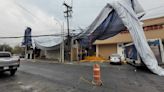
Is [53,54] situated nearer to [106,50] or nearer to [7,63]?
[106,50]

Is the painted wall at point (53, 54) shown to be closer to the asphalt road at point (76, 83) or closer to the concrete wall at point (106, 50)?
the concrete wall at point (106, 50)

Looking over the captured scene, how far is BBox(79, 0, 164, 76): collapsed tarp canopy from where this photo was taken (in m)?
15.7

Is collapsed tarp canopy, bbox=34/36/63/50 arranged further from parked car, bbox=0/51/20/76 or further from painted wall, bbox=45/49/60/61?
parked car, bbox=0/51/20/76

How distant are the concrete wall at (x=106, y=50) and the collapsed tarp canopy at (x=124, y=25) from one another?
1189 cm

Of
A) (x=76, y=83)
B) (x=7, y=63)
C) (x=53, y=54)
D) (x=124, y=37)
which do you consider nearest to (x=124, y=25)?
(x=76, y=83)

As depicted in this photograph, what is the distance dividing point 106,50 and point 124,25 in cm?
1671

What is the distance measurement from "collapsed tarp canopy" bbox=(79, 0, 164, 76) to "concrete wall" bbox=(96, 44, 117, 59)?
11.9m

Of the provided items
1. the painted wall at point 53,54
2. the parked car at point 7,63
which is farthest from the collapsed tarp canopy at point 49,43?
the parked car at point 7,63

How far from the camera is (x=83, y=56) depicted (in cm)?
3444

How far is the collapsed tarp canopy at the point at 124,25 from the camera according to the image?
618 inches

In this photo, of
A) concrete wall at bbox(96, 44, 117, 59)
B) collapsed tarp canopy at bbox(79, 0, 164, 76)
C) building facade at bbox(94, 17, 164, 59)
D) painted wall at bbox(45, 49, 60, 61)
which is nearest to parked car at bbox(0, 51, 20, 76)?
collapsed tarp canopy at bbox(79, 0, 164, 76)

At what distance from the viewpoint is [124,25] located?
1731 cm

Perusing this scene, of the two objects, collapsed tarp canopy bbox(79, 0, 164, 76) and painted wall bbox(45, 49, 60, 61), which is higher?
collapsed tarp canopy bbox(79, 0, 164, 76)

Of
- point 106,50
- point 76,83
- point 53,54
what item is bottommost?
point 76,83
